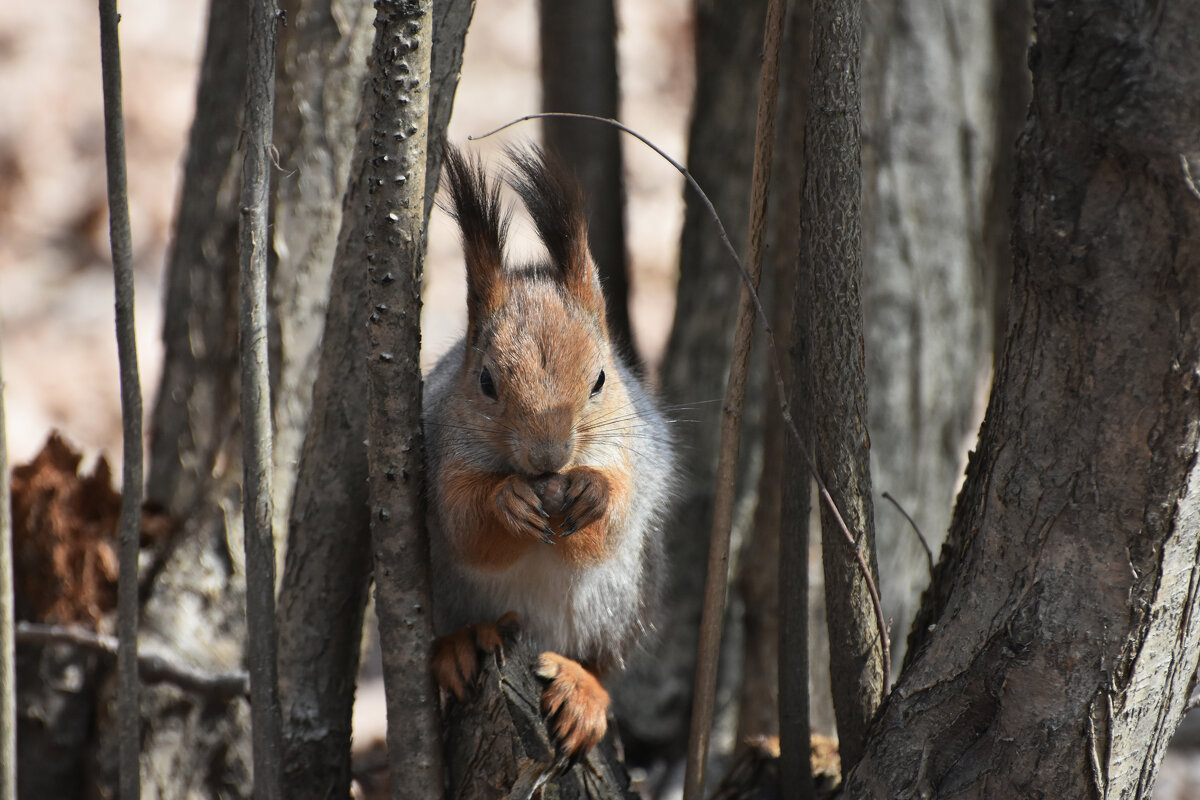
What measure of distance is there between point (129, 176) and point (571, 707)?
542 centimetres

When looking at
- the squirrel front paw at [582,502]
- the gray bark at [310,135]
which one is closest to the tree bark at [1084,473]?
the squirrel front paw at [582,502]

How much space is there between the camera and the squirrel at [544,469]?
1738 millimetres

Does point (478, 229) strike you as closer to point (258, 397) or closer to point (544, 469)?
point (544, 469)

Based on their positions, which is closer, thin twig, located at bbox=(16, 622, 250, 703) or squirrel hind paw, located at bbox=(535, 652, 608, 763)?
squirrel hind paw, located at bbox=(535, 652, 608, 763)

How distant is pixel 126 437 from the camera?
61.6 inches

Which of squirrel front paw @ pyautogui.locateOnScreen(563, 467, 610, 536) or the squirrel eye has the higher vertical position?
the squirrel eye

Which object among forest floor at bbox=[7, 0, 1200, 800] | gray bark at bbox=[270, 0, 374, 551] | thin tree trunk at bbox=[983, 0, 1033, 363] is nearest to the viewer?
gray bark at bbox=[270, 0, 374, 551]

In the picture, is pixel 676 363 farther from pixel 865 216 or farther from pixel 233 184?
pixel 233 184

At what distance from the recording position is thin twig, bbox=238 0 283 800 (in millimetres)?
1398

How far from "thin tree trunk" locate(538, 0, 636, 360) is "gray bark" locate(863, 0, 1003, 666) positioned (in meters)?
0.81

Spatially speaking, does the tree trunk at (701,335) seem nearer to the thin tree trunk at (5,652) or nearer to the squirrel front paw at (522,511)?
the squirrel front paw at (522,511)

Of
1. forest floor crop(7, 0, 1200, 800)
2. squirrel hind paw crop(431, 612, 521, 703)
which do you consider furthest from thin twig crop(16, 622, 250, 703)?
forest floor crop(7, 0, 1200, 800)

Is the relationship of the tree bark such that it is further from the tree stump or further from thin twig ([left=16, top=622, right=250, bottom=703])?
thin twig ([left=16, top=622, right=250, bottom=703])

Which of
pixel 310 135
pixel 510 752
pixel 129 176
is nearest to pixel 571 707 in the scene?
pixel 510 752
